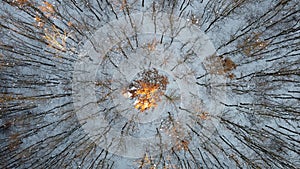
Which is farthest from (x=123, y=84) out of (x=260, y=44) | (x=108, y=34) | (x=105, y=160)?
(x=260, y=44)

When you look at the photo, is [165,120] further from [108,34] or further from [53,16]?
[53,16]

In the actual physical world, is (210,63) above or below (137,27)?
below

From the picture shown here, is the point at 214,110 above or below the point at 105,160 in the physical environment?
above

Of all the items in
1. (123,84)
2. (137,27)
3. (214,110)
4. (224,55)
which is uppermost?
(137,27)

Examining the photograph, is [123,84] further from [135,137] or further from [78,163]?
[78,163]

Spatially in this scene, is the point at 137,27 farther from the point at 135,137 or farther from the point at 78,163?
the point at 78,163

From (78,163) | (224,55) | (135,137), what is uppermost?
(224,55)

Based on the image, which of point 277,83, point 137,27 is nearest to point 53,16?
point 137,27
